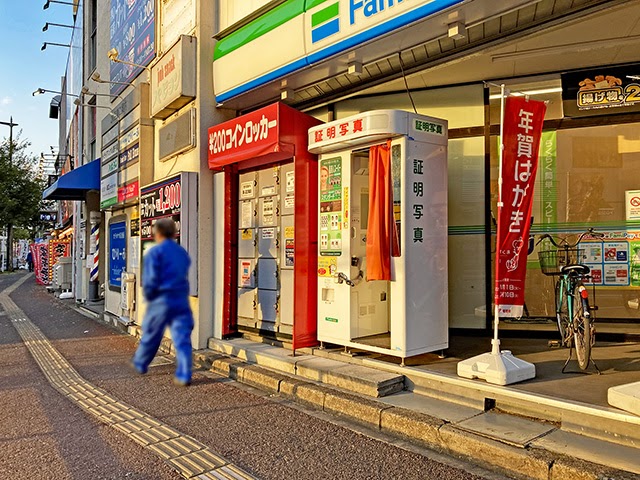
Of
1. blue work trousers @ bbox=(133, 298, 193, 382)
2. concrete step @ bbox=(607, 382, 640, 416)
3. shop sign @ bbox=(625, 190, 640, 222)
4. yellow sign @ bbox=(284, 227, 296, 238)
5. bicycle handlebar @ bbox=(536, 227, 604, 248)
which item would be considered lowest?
concrete step @ bbox=(607, 382, 640, 416)

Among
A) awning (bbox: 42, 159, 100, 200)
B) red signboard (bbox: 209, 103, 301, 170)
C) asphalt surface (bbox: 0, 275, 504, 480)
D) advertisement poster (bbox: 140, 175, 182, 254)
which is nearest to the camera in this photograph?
advertisement poster (bbox: 140, 175, 182, 254)

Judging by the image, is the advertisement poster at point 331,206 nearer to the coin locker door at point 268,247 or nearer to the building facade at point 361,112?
the building facade at point 361,112

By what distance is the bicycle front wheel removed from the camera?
18.7ft

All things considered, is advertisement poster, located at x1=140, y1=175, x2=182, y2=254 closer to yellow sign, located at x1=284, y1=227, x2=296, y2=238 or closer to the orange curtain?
the orange curtain

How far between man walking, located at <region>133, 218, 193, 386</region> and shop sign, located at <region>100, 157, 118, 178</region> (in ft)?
46.7

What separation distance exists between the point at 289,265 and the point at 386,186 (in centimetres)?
253

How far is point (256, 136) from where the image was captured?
24.1 feet

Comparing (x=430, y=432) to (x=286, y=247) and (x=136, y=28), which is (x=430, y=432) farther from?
(x=136, y=28)

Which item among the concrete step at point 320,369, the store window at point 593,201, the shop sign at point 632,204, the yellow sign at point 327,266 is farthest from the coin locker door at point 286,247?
the shop sign at point 632,204

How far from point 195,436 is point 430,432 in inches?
95.2

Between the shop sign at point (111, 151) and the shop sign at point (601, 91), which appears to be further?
the shop sign at point (111, 151)

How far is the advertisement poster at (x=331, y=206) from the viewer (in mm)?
7312

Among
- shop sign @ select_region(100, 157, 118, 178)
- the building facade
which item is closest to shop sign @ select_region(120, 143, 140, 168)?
shop sign @ select_region(100, 157, 118, 178)

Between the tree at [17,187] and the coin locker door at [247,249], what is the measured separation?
1336 inches
